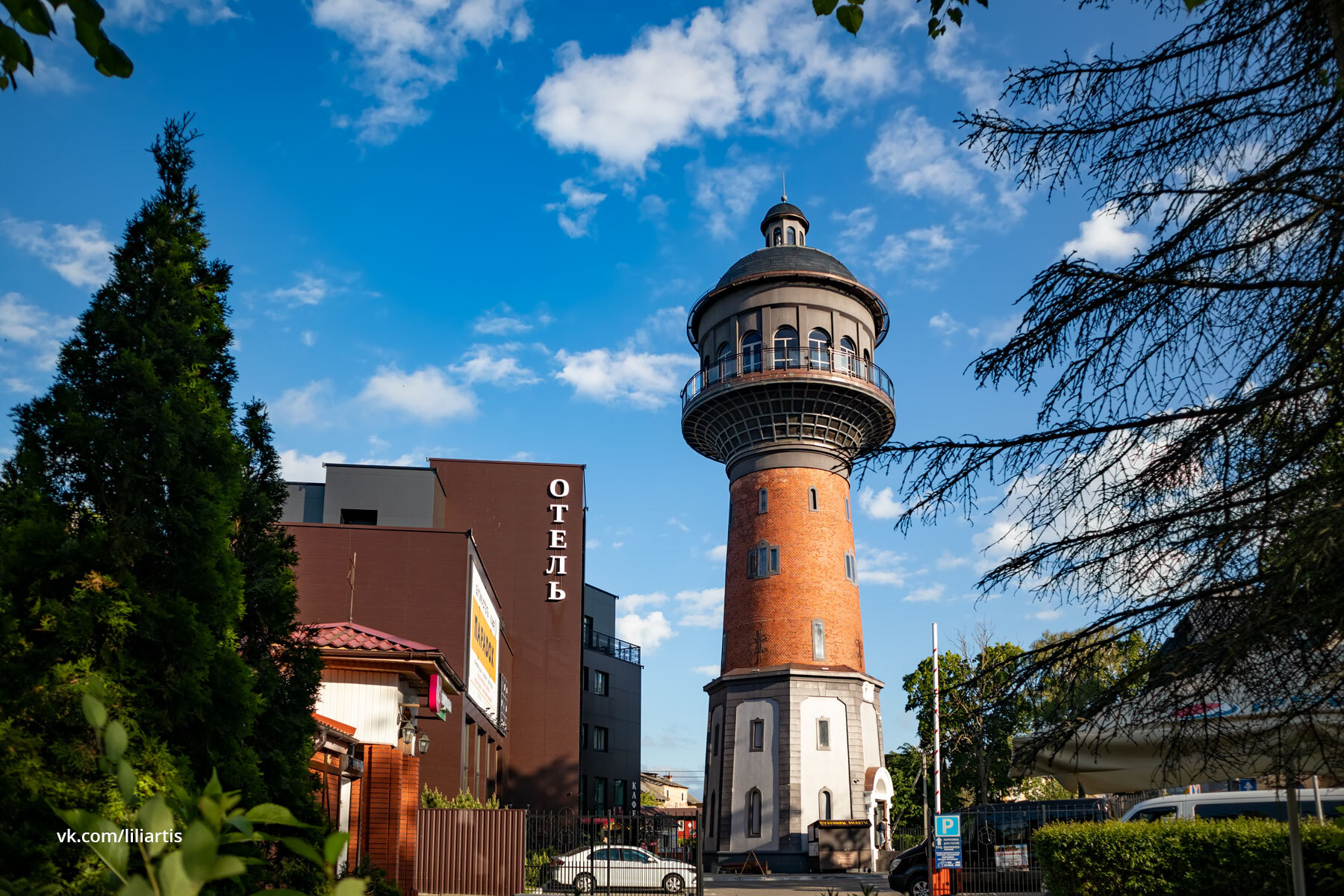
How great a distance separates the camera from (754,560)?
37.8 m

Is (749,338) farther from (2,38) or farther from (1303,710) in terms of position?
(2,38)

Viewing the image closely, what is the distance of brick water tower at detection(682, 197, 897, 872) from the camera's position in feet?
117

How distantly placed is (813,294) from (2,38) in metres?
37.2

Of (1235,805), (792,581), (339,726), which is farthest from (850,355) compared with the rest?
(339,726)

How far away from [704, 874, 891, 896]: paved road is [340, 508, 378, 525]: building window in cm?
1619

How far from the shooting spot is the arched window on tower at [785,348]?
38.6 m

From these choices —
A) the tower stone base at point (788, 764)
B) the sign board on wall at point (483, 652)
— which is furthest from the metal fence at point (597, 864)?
the tower stone base at point (788, 764)

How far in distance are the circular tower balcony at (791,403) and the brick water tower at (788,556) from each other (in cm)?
6

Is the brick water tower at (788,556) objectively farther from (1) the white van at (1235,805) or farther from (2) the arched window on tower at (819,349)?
(1) the white van at (1235,805)

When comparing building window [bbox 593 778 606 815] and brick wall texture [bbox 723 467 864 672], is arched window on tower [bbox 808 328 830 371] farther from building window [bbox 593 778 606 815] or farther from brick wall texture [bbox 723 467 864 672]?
building window [bbox 593 778 606 815]

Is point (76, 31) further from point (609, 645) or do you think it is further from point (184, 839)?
point (609, 645)

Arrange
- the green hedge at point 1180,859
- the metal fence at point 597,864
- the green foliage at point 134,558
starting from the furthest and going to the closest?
the metal fence at point 597,864 < the green hedge at point 1180,859 < the green foliage at point 134,558

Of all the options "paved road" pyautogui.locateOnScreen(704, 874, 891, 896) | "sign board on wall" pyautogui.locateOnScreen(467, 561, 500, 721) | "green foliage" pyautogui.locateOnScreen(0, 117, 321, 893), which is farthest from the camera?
"sign board on wall" pyautogui.locateOnScreen(467, 561, 500, 721)

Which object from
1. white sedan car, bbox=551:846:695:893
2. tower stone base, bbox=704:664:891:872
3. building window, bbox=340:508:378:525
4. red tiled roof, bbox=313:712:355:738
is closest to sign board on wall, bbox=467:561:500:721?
white sedan car, bbox=551:846:695:893
